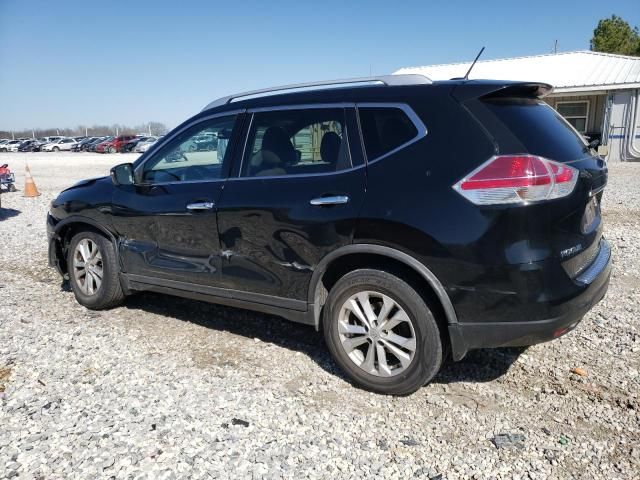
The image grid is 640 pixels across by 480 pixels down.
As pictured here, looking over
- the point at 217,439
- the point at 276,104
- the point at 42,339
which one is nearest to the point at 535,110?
the point at 276,104

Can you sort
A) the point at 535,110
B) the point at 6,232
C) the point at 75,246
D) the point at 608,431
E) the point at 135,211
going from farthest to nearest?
the point at 6,232, the point at 75,246, the point at 135,211, the point at 535,110, the point at 608,431

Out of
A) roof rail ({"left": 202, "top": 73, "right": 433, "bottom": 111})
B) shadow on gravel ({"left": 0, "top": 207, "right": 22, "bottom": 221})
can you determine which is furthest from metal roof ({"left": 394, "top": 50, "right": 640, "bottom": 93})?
roof rail ({"left": 202, "top": 73, "right": 433, "bottom": 111})

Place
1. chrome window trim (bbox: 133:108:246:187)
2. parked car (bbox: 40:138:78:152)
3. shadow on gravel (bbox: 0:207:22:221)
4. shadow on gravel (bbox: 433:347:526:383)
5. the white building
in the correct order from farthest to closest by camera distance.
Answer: parked car (bbox: 40:138:78:152), the white building, shadow on gravel (bbox: 0:207:22:221), chrome window trim (bbox: 133:108:246:187), shadow on gravel (bbox: 433:347:526:383)

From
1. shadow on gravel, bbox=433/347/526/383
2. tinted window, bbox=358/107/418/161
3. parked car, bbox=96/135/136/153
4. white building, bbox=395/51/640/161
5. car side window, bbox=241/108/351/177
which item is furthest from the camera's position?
parked car, bbox=96/135/136/153

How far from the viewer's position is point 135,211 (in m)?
4.43

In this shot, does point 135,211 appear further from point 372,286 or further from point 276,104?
point 372,286

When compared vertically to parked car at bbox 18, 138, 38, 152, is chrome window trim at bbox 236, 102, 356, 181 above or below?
above

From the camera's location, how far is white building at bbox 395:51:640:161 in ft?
65.7

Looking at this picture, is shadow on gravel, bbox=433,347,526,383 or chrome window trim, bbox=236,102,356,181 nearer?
chrome window trim, bbox=236,102,356,181

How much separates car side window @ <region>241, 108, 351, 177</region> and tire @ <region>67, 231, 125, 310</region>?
69.0 inches

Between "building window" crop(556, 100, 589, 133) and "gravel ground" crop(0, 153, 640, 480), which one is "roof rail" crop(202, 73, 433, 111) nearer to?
"gravel ground" crop(0, 153, 640, 480)

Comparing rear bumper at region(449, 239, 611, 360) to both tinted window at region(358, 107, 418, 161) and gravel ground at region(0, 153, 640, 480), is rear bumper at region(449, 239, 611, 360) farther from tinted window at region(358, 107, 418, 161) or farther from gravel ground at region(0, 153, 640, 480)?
tinted window at region(358, 107, 418, 161)

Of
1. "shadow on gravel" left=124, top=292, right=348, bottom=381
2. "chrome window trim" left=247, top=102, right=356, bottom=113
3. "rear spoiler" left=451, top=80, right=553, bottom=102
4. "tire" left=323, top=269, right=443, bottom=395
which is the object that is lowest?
"shadow on gravel" left=124, top=292, right=348, bottom=381

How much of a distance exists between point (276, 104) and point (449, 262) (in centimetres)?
181
